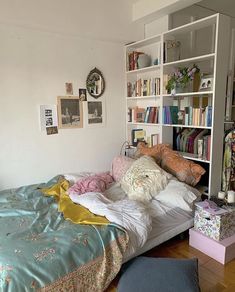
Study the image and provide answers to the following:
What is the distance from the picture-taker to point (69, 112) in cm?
302

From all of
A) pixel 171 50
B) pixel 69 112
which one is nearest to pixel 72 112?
pixel 69 112

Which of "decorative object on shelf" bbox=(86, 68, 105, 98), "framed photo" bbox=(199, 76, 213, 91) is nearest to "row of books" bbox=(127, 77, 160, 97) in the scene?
"decorative object on shelf" bbox=(86, 68, 105, 98)

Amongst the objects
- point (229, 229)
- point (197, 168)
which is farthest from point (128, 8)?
point (229, 229)

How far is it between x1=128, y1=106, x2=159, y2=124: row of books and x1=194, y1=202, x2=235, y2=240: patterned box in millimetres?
1344

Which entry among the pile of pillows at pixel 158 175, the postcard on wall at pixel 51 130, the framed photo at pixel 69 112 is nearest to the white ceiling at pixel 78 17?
the framed photo at pixel 69 112

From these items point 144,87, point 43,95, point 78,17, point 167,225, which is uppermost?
point 78,17

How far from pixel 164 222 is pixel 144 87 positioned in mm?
1859

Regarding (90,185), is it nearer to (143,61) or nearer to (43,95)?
(43,95)

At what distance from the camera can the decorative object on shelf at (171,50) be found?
295 cm

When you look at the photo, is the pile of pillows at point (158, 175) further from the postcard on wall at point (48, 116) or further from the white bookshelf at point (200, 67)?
the postcard on wall at point (48, 116)

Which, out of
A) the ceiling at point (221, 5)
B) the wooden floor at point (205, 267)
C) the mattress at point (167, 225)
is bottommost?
the wooden floor at point (205, 267)

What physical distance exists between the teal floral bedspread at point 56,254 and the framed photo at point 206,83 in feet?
5.82

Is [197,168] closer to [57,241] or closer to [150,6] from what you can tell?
[57,241]

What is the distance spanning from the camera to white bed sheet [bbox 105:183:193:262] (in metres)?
2.09
